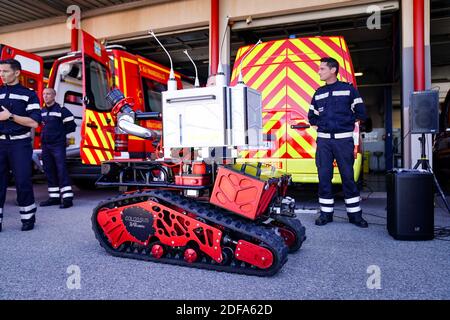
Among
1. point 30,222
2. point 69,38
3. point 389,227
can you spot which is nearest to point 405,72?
point 389,227

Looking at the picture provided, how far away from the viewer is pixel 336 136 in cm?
413

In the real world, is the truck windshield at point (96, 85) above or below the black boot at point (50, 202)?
above

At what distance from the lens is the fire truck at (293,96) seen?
4887 millimetres

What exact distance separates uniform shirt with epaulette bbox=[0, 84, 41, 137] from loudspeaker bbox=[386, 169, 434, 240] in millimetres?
3902

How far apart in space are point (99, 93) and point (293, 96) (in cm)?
350

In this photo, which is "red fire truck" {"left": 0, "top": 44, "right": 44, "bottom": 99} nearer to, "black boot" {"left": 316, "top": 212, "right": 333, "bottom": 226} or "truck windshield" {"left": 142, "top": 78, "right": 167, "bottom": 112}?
"truck windshield" {"left": 142, "top": 78, "right": 167, "bottom": 112}

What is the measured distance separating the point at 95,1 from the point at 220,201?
25.0ft

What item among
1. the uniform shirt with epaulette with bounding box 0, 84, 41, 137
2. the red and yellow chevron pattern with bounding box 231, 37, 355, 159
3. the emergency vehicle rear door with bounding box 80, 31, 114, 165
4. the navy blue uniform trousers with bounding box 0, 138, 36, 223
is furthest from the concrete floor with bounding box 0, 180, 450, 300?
the emergency vehicle rear door with bounding box 80, 31, 114, 165

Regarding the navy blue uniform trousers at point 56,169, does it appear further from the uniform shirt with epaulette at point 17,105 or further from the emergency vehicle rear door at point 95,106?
the uniform shirt with epaulette at point 17,105

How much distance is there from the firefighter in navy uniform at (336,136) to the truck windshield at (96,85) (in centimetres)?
358

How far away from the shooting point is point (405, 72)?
6.05 m

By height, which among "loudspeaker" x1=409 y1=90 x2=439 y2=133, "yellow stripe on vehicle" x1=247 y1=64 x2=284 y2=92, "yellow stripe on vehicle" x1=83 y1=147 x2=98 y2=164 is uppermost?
"yellow stripe on vehicle" x1=247 y1=64 x2=284 y2=92

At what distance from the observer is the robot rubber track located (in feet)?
7.89

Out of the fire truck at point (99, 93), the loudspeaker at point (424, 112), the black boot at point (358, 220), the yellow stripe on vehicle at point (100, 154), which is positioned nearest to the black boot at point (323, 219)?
the black boot at point (358, 220)
